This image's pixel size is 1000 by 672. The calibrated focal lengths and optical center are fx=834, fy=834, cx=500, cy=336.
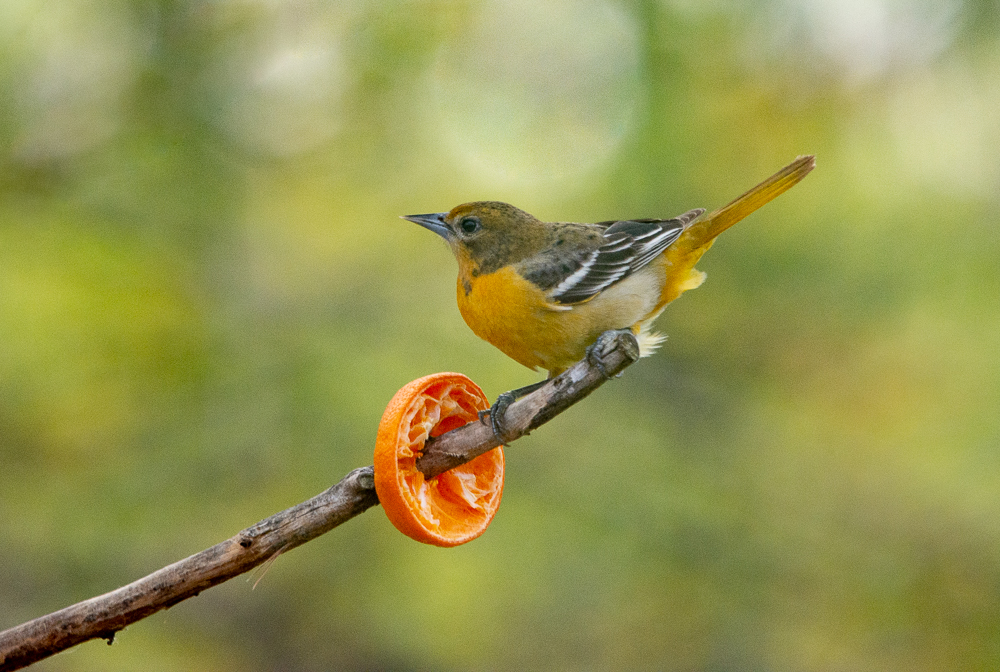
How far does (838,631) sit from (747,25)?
2.88 meters

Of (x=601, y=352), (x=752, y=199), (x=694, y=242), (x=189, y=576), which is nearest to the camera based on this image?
(x=189, y=576)

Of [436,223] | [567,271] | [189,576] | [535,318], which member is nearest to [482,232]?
[436,223]

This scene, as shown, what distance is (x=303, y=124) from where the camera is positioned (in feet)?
13.1

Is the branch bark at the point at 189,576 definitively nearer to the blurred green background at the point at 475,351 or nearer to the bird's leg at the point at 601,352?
the bird's leg at the point at 601,352

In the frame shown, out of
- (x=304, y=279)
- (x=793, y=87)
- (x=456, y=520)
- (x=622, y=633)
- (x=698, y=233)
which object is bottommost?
(x=622, y=633)

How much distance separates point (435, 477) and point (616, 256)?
1269 millimetres

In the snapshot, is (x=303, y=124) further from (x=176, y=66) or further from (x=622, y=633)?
(x=622, y=633)

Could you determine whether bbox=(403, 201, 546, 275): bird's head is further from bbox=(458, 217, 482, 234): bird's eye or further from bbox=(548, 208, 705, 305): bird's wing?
bbox=(548, 208, 705, 305): bird's wing

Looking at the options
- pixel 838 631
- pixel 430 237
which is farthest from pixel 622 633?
pixel 430 237

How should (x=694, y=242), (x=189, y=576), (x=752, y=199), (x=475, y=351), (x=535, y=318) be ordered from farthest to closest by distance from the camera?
(x=475, y=351)
(x=694, y=242)
(x=752, y=199)
(x=535, y=318)
(x=189, y=576)

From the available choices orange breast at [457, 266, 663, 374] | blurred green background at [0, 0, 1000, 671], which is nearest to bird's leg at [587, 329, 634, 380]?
orange breast at [457, 266, 663, 374]

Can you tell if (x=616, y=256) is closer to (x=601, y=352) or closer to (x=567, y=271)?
(x=567, y=271)

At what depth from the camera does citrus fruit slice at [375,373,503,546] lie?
1764 millimetres

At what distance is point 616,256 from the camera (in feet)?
9.73
